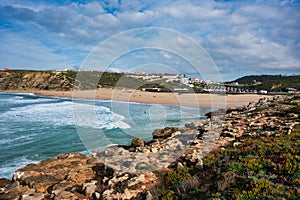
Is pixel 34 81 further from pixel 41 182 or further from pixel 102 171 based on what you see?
pixel 102 171

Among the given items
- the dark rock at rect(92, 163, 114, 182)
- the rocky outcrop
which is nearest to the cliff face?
the rocky outcrop

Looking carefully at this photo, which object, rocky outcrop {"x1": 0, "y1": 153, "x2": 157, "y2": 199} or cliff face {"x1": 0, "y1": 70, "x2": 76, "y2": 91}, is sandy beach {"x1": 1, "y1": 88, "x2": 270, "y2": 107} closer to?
cliff face {"x1": 0, "y1": 70, "x2": 76, "y2": 91}

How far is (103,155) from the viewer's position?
1021 centimetres

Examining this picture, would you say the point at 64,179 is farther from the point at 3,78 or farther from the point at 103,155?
the point at 3,78

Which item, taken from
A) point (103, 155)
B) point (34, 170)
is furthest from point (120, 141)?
point (34, 170)

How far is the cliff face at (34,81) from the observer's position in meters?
89.8

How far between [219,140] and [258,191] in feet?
20.0

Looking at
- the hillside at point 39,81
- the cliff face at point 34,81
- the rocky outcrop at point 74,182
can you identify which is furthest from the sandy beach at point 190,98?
the rocky outcrop at point 74,182

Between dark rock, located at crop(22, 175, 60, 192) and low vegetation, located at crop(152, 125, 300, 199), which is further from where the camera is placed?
dark rock, located at crop(22, 175, 60, 192)

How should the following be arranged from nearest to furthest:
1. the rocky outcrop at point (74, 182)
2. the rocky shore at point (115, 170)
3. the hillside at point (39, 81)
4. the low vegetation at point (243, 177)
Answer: the low vegetation at point (243, 177) → the rocky outcrop at point (74, 182) → the rocky shore at point (115, 170) → the hillside at point (39, 81)

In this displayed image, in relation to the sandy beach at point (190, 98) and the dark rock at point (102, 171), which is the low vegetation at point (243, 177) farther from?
the sandy beach at point (190, 98)

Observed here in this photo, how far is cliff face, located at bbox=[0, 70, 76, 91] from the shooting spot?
294ft

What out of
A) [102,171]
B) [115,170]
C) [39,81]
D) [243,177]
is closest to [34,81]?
[39,81]

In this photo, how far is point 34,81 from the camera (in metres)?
94.1
